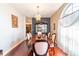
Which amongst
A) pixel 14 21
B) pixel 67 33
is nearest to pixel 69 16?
pixel 67 33

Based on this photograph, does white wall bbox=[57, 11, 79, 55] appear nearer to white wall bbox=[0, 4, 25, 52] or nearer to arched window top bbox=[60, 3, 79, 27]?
arched window top bbox=[60, 3, 79, 27]

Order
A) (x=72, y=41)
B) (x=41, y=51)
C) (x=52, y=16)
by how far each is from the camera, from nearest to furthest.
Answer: (x=72, y=41)
(x=52, y=16)
(x=41, y=51)

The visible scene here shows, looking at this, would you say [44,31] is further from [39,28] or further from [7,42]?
[7,42]

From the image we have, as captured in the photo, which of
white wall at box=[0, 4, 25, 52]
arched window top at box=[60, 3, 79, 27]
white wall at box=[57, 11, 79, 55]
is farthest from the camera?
white wall at box=[0, 4, 25, 52]

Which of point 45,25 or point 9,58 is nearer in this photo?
point 9,58

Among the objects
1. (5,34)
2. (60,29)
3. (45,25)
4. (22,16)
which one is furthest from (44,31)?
(5,34)

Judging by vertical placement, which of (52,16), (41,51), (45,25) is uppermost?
(52,16)

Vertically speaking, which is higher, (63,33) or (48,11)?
(48,11)

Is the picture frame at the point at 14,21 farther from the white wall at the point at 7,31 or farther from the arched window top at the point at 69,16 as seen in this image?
the arched window top at the point at 69,16

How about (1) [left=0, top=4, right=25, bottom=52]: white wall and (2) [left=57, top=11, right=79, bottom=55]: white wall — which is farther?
(1) [left=0, top=4, right=25, bottom=52]: white wall

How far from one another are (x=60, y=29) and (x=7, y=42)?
129cm

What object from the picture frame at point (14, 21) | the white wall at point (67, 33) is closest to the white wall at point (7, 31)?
the picture frame at point (14, 21)

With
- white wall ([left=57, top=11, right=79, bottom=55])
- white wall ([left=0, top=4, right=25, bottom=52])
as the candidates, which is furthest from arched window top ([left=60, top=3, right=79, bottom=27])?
white wall ([left=0, top=4, right=25, bottom=52])

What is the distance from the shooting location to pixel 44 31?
212 centimetres
